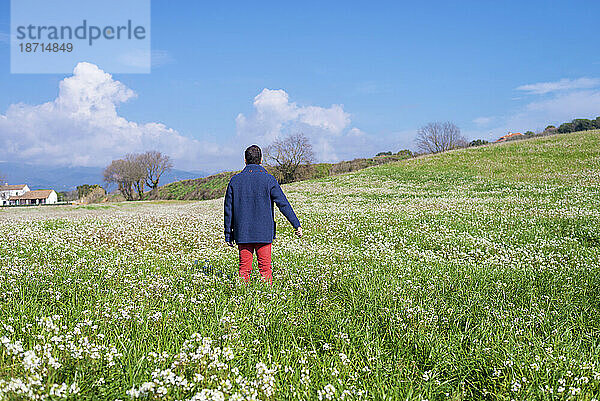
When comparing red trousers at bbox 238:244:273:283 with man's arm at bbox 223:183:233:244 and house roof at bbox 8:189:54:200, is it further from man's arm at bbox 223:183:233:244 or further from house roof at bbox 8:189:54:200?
house roof at bbox 8:189:54:200

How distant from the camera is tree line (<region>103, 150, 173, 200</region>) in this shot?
78.4 m

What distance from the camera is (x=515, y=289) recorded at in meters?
6.79

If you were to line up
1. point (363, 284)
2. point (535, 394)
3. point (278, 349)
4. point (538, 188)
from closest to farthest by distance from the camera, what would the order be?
point (535, 394) < point (278, 349) < point (363, 284) < point (538, 188)

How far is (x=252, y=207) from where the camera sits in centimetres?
718

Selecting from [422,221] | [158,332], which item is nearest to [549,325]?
[158,332]

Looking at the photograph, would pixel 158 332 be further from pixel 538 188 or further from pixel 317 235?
pixel 538 188

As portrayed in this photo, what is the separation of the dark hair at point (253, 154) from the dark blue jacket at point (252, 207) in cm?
9

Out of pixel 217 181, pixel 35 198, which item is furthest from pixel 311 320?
pixel 35 198

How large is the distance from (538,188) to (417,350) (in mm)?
26483

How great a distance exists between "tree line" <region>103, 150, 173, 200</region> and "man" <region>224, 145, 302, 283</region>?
77.0 meters

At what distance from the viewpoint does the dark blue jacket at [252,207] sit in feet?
23.3

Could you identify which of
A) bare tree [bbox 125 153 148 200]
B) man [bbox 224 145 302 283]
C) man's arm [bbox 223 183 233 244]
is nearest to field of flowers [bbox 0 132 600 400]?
man [bbox 224 145 302 283]

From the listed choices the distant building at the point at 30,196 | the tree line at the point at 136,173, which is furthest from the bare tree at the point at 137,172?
the distant building at the point at 30,196

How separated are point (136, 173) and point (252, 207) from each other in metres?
78.0
